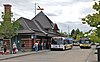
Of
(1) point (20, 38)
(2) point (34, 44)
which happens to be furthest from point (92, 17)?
(1) point (20, 38)

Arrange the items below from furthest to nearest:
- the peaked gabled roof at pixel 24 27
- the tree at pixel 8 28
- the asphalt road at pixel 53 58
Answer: the peaked gabled roof at pixel 24 27 < the tree at pixel 8 28 < the asphalt road at pixel 53 58

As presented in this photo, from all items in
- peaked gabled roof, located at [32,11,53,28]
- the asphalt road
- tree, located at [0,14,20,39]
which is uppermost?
peaked gabled roof, located at [32,11,53,28]

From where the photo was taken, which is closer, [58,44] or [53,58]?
[53,58]

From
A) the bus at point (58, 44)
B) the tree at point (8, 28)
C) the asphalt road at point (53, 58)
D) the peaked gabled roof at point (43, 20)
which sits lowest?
the asphalt road at point (53, 58)

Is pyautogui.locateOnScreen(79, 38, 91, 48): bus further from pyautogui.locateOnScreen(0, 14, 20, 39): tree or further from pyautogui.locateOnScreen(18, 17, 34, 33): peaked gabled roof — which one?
pyautogui.locateOnScreen(0, 14, 20, 39): tree

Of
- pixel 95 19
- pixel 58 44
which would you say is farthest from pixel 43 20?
pixel 95 19

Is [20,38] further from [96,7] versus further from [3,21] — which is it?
[96,7]

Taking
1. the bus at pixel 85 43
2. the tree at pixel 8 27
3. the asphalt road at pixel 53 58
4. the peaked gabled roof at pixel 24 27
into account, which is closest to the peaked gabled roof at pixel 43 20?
the bus at pixel 85 43

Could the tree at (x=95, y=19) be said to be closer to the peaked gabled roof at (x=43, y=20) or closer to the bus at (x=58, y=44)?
the bus at (x=58, y=44)

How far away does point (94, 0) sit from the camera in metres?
21.7

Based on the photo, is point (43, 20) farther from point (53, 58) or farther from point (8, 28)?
point (53, 58)

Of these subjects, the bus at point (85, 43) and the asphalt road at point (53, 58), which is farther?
the bus at point (85, 43)

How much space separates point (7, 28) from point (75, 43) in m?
84.0

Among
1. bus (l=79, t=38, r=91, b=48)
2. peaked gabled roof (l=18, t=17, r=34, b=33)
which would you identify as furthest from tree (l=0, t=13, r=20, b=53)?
bus (l=79, t=38, r=91, b=48)
